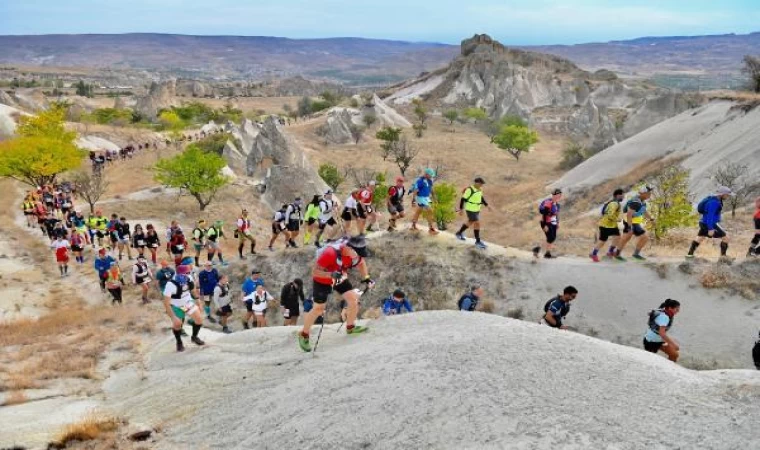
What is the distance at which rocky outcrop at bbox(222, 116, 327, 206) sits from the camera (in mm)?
38625

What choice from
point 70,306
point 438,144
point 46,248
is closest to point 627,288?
point 70,306

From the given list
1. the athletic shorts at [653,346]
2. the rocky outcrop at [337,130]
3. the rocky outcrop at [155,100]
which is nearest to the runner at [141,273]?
the athletic shorts at [653,346]

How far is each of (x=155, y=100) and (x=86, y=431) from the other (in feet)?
355

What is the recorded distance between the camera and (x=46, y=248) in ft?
88.6

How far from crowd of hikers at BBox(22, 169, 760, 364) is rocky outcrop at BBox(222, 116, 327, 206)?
14.8 m

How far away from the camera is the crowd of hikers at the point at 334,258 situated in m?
10.0

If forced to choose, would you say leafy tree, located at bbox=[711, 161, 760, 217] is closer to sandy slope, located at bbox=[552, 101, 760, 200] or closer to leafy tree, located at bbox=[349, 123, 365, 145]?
sandy slope, located at bbox=[552, 101, 760, 200]

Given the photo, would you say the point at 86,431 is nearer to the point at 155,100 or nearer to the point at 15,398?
the point at 15,398

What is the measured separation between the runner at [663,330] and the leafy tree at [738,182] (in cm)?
2015

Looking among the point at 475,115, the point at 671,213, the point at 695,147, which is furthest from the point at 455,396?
the point at 475,115

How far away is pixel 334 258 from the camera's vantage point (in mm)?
9281

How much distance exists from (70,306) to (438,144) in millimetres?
52229

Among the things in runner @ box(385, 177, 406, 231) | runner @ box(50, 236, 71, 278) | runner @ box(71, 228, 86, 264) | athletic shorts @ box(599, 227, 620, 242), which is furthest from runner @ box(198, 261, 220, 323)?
athletic shorts @ box(599, 227, 620, 242)

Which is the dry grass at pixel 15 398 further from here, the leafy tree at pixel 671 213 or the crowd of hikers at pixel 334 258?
the leafy tree at pixel 671 213
